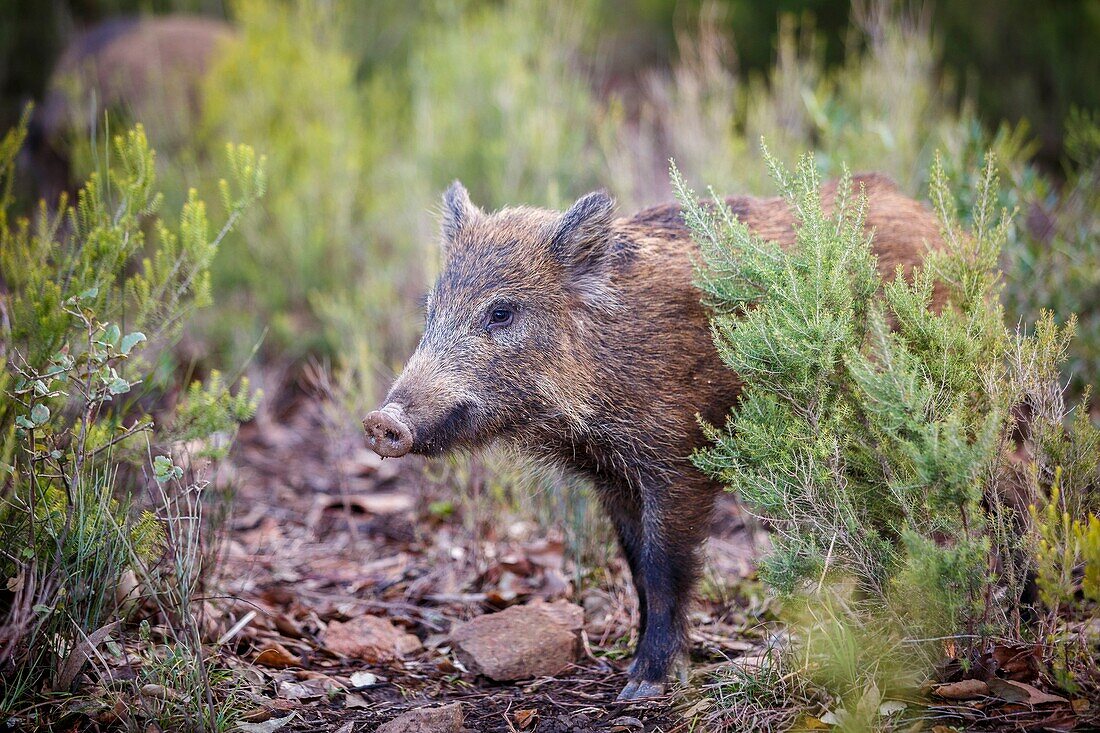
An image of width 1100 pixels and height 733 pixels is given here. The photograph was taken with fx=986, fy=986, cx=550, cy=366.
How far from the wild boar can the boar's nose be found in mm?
192

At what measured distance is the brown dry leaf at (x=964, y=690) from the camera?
278 centimetres

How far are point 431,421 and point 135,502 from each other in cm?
114

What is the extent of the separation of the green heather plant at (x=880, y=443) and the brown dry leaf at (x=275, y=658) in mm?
1656

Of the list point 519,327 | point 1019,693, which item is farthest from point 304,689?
point 1019,693

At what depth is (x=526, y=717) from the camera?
10.5 ft

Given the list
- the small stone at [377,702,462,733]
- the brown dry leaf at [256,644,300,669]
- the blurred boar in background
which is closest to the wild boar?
the small stone at [377,702,462,733]

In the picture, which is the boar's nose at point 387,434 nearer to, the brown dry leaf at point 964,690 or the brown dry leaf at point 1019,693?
the brown dry leaf at point 964,690

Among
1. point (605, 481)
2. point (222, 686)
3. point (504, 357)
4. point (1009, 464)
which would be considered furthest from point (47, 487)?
point (1009, 464)

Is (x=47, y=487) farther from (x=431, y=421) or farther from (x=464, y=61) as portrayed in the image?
(x=464, y=61)

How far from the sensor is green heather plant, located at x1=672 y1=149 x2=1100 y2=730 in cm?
277

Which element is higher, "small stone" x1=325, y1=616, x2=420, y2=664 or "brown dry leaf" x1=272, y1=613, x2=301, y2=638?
→ "brown dry leaf" x1=272, y1=613, x2=301, y2=638

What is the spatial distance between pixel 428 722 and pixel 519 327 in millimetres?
1404

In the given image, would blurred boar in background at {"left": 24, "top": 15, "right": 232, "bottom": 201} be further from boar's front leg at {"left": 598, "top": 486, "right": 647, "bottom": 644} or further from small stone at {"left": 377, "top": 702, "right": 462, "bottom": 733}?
small stone at {"left": 377, "top": 702, "right": 462, "bottom": 733}

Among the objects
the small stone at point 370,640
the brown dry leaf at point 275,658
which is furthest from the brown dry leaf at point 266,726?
the small stone at point 370,640
